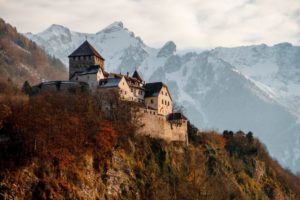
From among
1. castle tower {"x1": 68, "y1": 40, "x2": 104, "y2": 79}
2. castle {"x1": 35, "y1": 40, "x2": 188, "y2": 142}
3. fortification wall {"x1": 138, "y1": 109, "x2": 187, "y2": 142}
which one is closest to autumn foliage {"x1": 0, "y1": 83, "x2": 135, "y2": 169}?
castle {"x1": 35, "y1": 40, "x2": 188, "y2": 142}

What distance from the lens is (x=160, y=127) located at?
108 metres

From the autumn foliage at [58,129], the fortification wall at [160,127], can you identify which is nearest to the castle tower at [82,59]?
the autumn foliage at [58,129]

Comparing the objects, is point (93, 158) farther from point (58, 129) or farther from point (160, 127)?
point (160, 127)

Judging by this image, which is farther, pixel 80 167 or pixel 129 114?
pixel 129 114

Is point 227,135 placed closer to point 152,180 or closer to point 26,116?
point 152,180

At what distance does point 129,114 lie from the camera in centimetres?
10094

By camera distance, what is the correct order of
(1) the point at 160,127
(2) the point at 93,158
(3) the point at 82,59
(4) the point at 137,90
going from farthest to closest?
(3) the point at 82,59, (4) the point at 137,90, (1) the point at 160,127, (2) the point at 93,158

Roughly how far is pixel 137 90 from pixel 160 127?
7605 mm

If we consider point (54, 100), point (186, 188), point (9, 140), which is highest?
point (54, 100)

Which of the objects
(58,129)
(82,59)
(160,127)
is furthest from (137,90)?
(58,129)

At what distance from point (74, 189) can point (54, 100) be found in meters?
15.5

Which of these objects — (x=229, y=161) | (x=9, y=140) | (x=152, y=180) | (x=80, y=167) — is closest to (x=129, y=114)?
(x=152, y=180)

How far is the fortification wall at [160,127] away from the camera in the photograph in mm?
104062

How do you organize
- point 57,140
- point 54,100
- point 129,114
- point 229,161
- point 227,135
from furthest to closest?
point 227,135 → point 229,161 → point 129,114 → point 54,100 → point 57,140
